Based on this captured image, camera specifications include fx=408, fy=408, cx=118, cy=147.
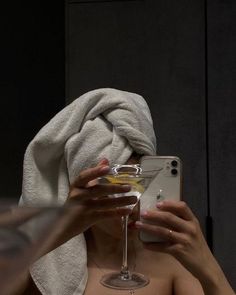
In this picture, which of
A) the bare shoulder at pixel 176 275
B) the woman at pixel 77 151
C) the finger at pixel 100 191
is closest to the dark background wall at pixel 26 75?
the woman at pixel 77 151

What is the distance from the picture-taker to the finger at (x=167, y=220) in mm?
642

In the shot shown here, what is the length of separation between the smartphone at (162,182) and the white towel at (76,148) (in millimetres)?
100

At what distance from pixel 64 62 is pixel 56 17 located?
0.51 ft

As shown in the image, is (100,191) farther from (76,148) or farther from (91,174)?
(76,148)

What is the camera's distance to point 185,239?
0.65 meters

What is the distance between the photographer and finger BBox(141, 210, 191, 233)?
25.3 inches

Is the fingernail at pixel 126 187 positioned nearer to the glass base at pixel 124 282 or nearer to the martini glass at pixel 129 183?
the martini glass at pixel 129 183

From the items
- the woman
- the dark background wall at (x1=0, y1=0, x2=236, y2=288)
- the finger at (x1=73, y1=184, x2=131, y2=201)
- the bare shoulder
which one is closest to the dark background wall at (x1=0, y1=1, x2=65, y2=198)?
the dark background wall at (x1=0, y1=0, x2=236, y2=288)

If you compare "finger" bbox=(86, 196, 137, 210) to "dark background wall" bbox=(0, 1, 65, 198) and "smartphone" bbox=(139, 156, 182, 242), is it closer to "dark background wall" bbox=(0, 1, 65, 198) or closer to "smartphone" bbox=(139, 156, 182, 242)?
"smartphone" bbox=(139, 156, 182, 242)

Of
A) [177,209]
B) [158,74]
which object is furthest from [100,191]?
[158,74]

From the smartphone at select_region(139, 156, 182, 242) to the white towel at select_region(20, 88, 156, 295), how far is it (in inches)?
3.9

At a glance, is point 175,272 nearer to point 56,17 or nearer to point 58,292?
point 58,292

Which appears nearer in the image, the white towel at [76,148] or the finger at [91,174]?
the finger at [91,174]

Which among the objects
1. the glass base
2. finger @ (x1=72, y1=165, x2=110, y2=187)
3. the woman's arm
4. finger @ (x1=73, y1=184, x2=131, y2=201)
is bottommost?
the glass base
